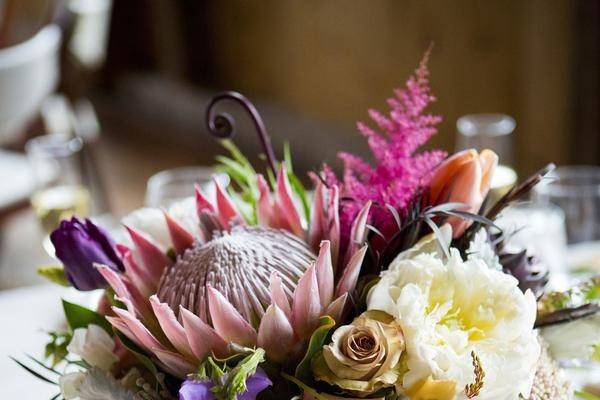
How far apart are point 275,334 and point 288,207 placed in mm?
135

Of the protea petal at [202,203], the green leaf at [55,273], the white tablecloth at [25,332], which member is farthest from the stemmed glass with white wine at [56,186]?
the protea petal at [202,203]

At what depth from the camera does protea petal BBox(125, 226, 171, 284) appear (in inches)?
26.9

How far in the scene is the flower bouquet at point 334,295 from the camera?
0.57 meters

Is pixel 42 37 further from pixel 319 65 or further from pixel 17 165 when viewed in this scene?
pixel 319 65

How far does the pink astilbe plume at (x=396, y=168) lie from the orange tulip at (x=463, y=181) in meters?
0.01

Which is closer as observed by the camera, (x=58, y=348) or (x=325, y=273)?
(x=325, y=273)

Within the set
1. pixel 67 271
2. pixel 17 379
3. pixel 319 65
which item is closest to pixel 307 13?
pixel 319 65

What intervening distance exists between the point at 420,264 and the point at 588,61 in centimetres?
204

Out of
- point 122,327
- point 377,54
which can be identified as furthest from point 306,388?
point 377,54

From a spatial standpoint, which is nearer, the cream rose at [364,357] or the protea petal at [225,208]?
the cream rose at [364,357]

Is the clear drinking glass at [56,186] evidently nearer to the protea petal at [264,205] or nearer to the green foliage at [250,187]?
the green foliage at [250,187]

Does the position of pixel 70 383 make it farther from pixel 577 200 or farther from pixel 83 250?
pixel 577 200

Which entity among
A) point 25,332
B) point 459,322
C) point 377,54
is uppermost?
point 459,322

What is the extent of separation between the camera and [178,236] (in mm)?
707
